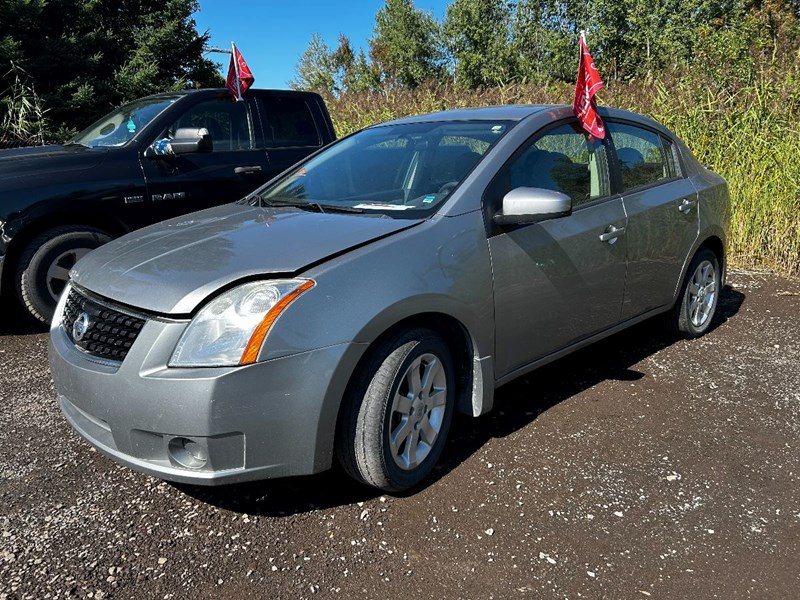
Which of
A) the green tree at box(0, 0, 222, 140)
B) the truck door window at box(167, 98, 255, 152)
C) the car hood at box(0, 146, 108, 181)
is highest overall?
the green tree at box(0, 0, 222, 140)

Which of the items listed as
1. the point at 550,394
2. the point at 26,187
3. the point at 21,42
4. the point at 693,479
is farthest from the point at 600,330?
the point at 21,42

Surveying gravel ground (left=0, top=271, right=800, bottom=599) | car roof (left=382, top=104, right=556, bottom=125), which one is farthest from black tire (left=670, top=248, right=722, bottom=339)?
car roof (left=382, top=104, right=556, bottom=125)

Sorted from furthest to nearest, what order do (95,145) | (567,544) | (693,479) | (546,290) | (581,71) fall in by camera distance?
(95,145), (581,71), (546,290), (693,479), (567,544)

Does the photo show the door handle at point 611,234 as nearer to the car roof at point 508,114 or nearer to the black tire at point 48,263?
the car roof at point 508,114

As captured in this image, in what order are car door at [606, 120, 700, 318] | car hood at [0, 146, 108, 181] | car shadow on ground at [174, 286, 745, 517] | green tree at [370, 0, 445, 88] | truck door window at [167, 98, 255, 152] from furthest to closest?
green tree at [370, 0, 445, 88]
truck door window at [167, 98, 255, 152]
car hood at [0, 146, 108, 181]
car door at [606, 120, 700, 318]
car shadow on ground at [174, 286, 745, 517]

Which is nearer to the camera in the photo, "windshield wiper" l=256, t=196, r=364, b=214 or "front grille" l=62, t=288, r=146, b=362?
"front grille" l=62, t=288, r=146, b=362

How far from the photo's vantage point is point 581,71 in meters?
4.00

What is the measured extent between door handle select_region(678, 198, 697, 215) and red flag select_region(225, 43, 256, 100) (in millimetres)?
4007

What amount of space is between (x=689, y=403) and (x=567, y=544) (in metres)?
1.62

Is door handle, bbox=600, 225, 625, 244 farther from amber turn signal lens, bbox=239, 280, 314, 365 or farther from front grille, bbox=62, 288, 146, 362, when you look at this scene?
front grille, bbox=62, 288, 146, 362

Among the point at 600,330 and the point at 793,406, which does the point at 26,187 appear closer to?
the point at 600,330

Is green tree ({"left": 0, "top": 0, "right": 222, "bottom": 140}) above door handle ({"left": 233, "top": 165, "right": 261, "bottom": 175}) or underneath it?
above

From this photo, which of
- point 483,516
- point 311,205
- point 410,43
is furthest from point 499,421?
point 410,43

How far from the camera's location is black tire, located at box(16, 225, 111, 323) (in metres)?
5.01
